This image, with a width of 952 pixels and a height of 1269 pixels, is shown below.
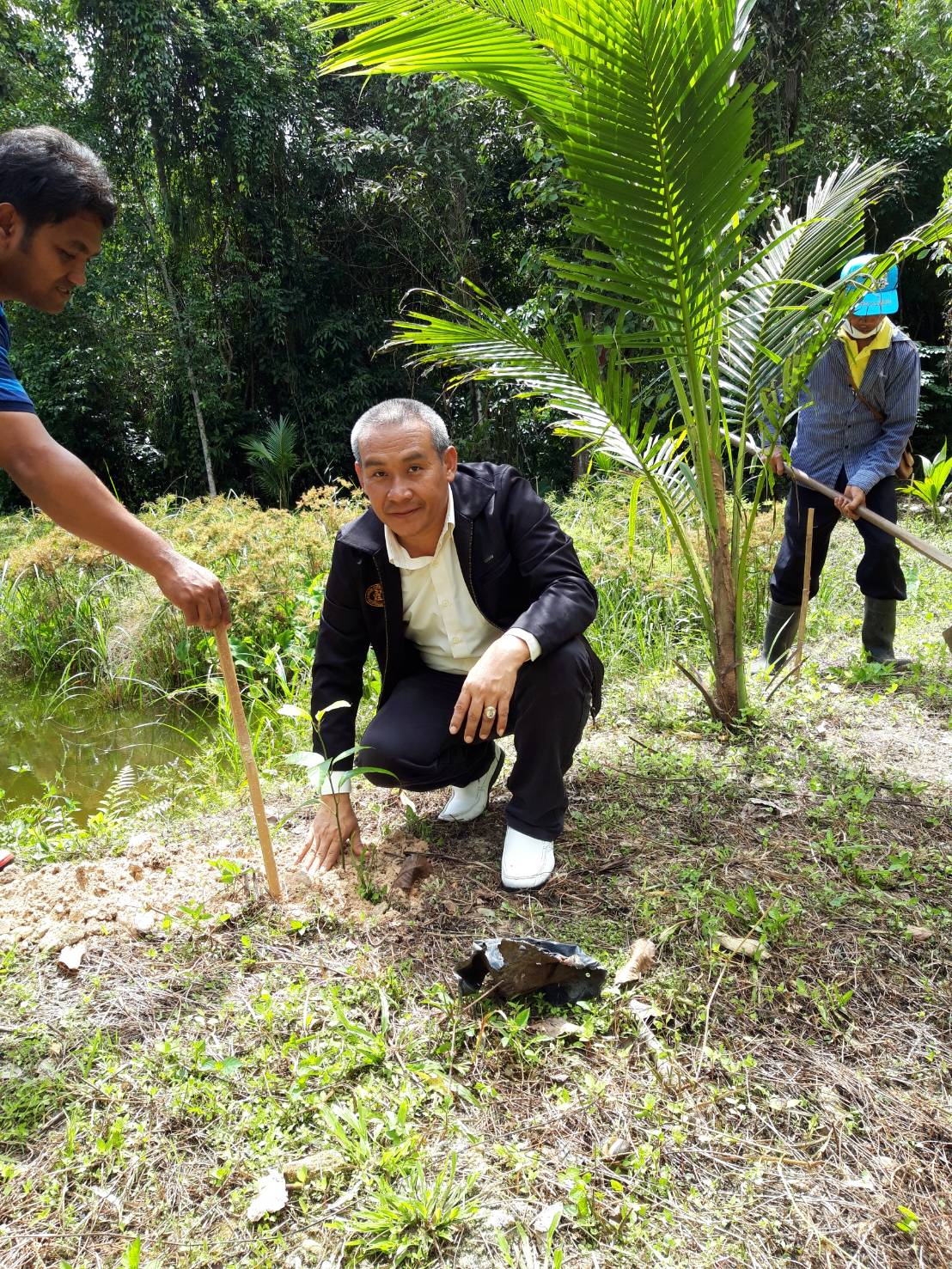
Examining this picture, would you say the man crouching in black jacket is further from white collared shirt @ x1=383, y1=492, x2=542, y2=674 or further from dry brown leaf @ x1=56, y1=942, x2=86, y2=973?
dry brown leaf @ x1=56, y1=942, x2=86, y2=973

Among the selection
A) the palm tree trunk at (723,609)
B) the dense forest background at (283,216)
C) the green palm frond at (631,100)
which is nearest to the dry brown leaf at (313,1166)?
the palm tree trunk at (723,609)

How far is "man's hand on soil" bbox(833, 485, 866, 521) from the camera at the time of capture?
3539 mm

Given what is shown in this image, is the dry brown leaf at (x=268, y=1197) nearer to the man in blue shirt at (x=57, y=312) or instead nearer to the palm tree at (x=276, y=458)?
the man in blue shirt at (x=57, y=312)

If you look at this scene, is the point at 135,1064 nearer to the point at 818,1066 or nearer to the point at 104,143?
the point at 818,1066

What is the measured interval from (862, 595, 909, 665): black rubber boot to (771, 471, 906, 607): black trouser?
6 cm

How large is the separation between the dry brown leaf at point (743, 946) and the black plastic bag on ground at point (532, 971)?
0.32m

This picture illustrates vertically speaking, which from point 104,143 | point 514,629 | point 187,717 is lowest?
point 187,717

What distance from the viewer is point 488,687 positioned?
2.03 m

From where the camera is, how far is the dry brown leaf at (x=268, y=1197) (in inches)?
53.3

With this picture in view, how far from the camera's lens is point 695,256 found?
2.34 metres

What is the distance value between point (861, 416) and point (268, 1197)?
12.5ft

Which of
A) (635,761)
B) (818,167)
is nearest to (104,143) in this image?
(818,167)

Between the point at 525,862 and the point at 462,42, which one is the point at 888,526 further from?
the point at 462,42

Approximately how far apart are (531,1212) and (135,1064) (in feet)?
2.80
